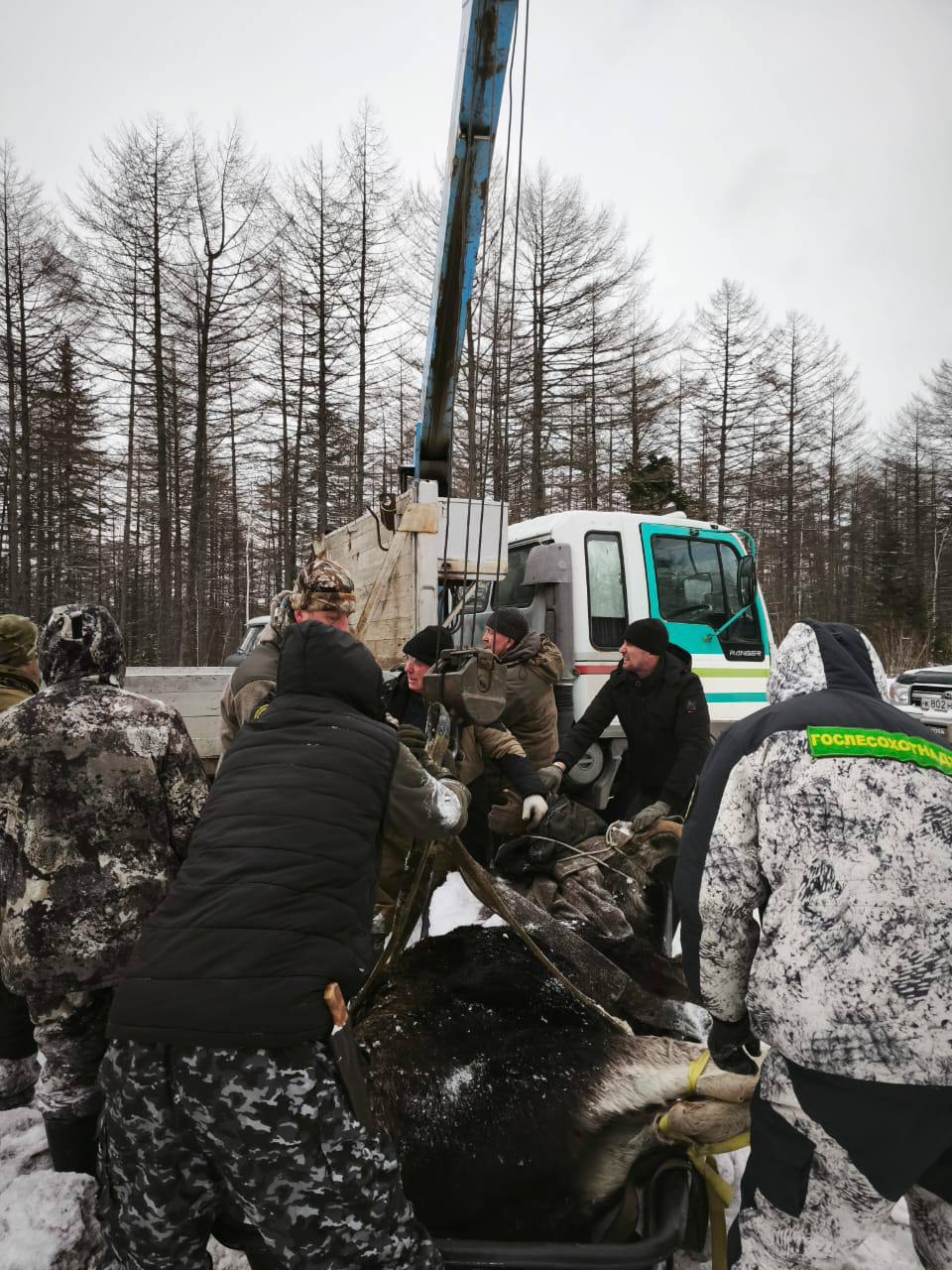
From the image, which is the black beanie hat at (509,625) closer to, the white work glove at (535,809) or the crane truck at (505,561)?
the crane truck at (505,561)

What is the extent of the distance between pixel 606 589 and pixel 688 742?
6.31 feet

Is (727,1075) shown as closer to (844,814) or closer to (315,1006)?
(844,814)

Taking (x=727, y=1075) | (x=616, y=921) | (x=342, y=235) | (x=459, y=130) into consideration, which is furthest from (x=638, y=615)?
(x=342, y=235)

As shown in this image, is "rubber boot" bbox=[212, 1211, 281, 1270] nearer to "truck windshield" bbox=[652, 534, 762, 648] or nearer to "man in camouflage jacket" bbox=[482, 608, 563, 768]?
"man in camouflage jacket" bbox=[482, 608, 563, 768]

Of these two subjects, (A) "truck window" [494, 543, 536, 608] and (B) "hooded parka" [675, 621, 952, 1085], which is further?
(A) "truck window" [494, 543, 536, 608]

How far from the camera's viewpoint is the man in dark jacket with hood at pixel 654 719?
4.20 metres

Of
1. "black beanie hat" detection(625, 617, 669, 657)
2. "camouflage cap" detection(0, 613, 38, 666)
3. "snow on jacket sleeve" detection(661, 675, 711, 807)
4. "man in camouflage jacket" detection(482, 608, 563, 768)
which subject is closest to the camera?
"camouflage cap" detection(0, 613, 38, 666)

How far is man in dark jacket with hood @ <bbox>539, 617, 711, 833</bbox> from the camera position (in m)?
4.20

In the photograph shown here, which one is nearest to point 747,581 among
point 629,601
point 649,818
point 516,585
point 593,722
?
point 629,601

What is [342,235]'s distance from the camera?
2145 centimetres

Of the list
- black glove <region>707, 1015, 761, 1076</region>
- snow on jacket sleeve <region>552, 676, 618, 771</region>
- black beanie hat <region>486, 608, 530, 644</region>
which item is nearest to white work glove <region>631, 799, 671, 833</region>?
snow on jacket sleeve <region>552, 676, 618, 771</region>

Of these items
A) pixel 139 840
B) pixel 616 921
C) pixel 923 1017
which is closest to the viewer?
pixel 923 1017

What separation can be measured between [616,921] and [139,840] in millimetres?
1909

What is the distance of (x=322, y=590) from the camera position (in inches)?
122
